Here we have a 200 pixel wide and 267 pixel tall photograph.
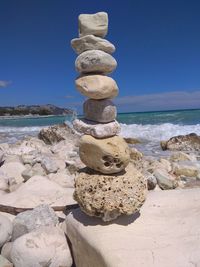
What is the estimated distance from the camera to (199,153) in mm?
12094

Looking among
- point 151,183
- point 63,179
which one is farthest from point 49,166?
point 151,183

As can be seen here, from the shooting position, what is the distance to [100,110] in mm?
3643

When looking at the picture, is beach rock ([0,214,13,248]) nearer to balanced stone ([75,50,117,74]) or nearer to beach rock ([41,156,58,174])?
balanced stone ([75,50,117,74])

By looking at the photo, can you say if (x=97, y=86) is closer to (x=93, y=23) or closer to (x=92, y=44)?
(x=92, y=44)

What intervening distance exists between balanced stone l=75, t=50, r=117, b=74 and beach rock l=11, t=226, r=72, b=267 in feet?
5.49

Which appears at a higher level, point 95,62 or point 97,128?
point 95,62

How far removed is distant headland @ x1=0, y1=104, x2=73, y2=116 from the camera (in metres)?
68.6

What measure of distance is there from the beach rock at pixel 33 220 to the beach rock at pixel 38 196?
1.97 ft

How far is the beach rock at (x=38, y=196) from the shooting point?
4586mm

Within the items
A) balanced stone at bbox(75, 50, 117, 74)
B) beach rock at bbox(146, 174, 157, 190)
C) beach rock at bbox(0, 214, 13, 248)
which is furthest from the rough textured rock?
beach rock at bbox(146, 174, 157, 190)

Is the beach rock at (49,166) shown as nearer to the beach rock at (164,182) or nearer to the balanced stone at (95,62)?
the beach rock at (164,182)

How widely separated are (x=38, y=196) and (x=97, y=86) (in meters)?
1.93

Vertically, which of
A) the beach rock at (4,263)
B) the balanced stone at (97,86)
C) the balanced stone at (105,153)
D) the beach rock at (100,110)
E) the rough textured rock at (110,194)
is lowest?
the beach rock at (4,263)

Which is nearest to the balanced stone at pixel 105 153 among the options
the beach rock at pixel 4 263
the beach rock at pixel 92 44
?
the beach rock at pixel 92 44
